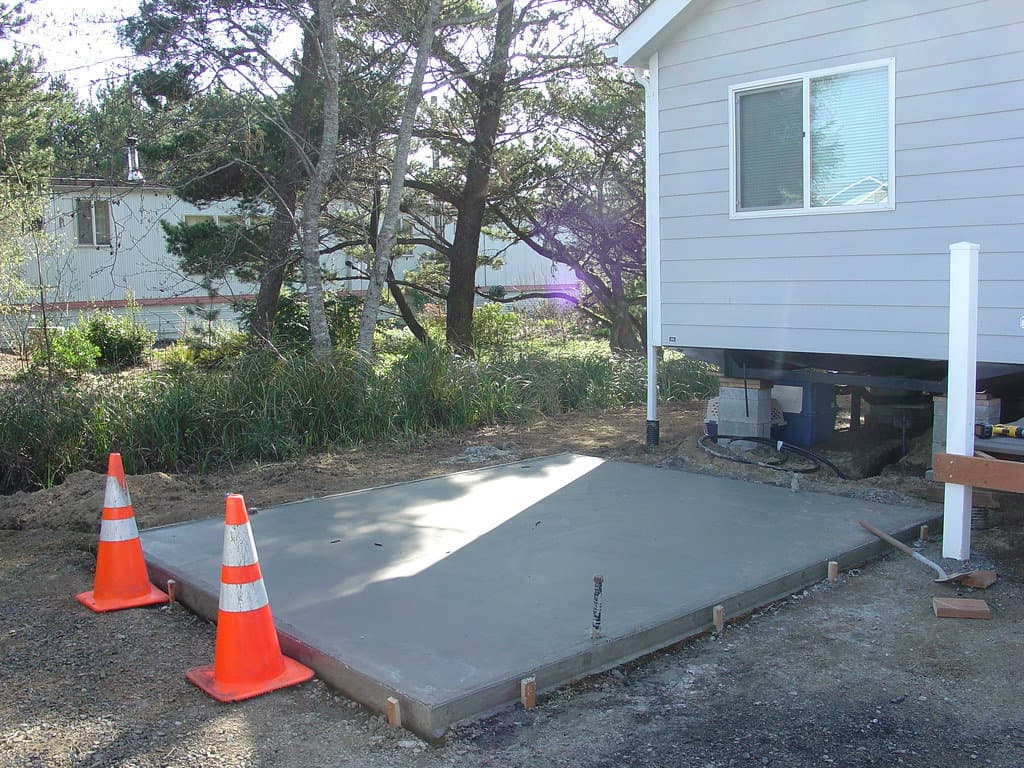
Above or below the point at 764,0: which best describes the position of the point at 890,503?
below

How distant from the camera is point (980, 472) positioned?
5.05 metres

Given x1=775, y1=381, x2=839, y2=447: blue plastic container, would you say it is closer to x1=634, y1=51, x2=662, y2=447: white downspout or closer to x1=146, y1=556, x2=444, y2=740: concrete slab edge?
x1=634, y1=51, x2=662, y2=447: white downspout

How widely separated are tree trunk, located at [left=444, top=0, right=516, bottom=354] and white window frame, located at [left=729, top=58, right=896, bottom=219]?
712cm

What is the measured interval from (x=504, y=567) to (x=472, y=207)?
38.0 feet

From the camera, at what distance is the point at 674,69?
28.2 ft

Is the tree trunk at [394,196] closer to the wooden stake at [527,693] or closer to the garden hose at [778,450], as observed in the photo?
the garden hose at [778,450]

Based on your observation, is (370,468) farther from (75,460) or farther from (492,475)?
(75,460)

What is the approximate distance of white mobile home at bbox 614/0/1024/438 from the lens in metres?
6.84

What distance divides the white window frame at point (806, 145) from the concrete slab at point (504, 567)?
2.40 m

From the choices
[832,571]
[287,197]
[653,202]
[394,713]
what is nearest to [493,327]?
[287,197]

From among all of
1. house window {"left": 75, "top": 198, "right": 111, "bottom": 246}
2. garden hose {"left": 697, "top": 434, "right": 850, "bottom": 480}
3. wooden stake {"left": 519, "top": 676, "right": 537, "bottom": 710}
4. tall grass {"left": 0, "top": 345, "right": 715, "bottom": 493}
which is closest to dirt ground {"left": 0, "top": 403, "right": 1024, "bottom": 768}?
wooden stake {"left": 519, "top": 676, "right": 537, "bottom": 710}

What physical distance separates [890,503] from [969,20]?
3697mm

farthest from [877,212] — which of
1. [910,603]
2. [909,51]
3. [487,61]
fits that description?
[487,61]

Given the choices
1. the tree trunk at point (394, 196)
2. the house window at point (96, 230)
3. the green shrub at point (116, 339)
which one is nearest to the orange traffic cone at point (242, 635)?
the tree trunk at point (394, 196)
